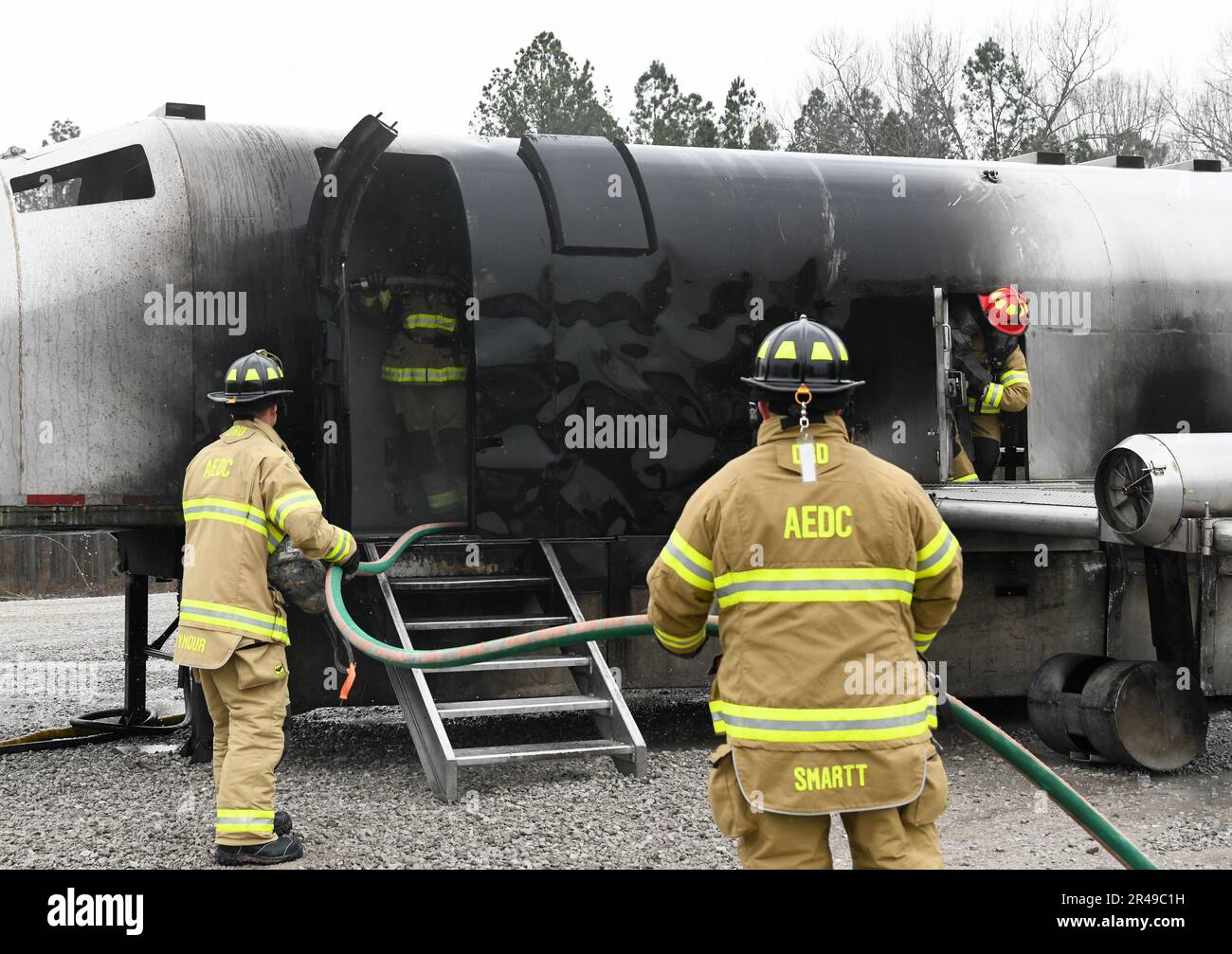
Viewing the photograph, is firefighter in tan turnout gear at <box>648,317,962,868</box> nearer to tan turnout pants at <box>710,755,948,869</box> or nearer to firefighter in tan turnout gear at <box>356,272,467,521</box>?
tan turnout pants at <box>710,755,948,869</box>

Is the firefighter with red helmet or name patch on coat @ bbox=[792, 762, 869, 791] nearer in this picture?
name patch on coat @ bbox=[792, 762, 869, 791]

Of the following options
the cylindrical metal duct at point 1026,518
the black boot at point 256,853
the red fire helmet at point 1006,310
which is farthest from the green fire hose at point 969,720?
the red fire helmet at point 1006,310

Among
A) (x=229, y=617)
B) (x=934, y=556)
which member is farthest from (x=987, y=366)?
(x=934, y=556)

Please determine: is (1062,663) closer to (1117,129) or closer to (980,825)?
(980,825)

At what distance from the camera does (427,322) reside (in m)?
8.42

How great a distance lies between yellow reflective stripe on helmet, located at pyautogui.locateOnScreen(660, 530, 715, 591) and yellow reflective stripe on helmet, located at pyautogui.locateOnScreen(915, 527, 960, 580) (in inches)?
21.9

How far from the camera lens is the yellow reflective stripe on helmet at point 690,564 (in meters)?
3.50

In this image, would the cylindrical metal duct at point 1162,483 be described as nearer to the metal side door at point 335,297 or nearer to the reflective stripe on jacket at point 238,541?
the reflective stripe on jacket at point 238,541

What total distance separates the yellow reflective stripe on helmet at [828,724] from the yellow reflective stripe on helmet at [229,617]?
9.25ft

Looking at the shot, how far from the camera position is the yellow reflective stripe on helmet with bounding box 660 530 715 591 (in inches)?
138

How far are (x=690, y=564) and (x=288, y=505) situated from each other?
2641mm

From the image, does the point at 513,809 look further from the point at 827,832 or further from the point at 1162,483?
the point at 1162,483

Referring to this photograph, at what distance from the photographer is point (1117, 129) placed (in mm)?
34562

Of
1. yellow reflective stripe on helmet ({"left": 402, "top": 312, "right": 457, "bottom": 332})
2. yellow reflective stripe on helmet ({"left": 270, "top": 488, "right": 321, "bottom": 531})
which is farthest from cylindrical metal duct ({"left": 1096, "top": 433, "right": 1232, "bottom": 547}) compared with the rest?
yellow reflective stripe on helmet ({"left": 402, "top": 312, "right": 457, "bottom": 332})
